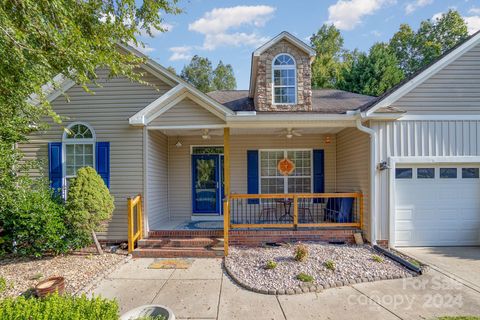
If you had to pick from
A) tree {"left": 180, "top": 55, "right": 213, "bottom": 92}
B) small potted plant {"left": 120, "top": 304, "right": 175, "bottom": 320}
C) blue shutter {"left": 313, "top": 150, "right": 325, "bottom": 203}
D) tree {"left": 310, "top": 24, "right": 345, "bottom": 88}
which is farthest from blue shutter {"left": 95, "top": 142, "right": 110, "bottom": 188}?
tree {"left": 180, "top": 55, "right": 213, "bottom": 92}

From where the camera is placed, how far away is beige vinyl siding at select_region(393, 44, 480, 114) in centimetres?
631

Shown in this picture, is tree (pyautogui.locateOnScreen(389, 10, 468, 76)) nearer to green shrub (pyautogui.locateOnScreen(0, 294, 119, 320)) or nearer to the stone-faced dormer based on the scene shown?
the stone-faced dormer

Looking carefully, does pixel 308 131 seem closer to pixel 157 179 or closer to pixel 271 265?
pixel 271 265

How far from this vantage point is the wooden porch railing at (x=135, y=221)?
19.9 ft

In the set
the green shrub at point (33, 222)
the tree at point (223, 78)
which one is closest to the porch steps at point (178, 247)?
the green shrub at point (33, 222)

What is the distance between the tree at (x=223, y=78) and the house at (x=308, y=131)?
22736mm

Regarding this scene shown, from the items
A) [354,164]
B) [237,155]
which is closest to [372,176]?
[354,164]

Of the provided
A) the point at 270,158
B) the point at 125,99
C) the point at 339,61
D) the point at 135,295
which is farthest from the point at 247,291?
the point at 339,61

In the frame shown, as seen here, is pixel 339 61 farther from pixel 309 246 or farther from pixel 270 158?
pixel 309 246

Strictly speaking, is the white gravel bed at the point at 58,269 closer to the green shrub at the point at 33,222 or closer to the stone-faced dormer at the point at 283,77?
the green shrub at the point at 33,222

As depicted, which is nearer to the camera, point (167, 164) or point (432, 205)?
point (432, 205)

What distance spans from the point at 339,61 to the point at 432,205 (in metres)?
22.5

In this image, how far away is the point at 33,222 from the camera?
5656 millimetres

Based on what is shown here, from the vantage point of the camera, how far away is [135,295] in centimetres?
425
